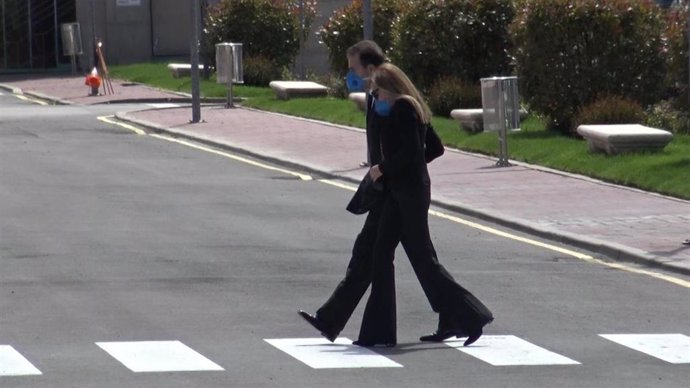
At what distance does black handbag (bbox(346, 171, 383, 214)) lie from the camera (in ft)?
31.9

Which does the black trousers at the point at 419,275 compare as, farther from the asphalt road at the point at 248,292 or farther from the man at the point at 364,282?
the asphalt road at the point at 248,292

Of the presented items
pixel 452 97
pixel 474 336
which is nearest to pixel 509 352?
pixel 474 336

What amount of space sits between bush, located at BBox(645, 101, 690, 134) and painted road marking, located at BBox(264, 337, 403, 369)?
13948 mm

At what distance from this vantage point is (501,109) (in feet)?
67.9

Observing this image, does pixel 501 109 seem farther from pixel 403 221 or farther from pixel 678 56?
pixel 403 221

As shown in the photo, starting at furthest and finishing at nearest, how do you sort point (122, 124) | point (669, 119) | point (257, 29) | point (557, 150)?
point (257, 29) → point (122, 124) → point (669, 119) → point (557, 150)

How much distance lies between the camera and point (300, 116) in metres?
29.2

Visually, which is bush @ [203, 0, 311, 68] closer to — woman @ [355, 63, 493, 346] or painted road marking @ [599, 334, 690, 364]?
painted road marking @ [599, 334, 690, 364]

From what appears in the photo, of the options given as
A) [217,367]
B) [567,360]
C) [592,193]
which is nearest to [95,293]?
[217,367]

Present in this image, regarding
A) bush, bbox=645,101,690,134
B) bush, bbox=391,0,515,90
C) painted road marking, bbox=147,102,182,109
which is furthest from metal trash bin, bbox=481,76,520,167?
painted road marking, bbox=147,102,182,109

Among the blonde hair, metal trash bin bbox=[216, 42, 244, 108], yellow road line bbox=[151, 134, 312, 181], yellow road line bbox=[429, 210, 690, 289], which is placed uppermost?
the blonde hair

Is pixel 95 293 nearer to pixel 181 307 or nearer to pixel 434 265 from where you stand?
pixel 181 307

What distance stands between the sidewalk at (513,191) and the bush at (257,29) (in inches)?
382

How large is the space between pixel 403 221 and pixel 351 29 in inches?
951
